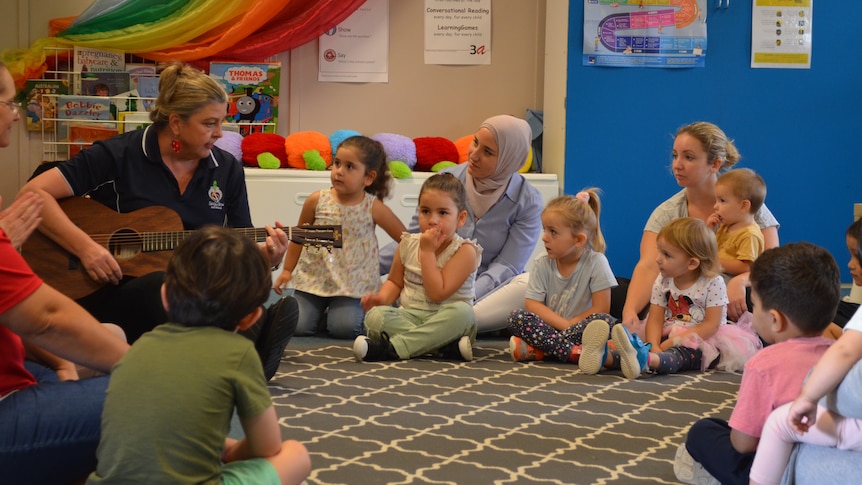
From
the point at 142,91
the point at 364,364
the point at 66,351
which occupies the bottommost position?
the point at 364,364

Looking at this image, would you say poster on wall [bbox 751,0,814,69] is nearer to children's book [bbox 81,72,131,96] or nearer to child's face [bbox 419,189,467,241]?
child's face [bbox 419,189,467,241]

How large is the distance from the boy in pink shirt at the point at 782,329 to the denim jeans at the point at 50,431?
111 centimetres

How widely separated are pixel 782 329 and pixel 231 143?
11.1 feet

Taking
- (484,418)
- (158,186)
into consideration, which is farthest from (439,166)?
(484,418)

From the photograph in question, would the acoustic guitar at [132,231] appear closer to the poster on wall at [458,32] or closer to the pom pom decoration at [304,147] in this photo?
the pom pom decoration at [304,147]

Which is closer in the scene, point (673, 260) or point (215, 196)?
point (215, 196)

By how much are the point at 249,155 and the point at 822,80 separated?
2846 millimetres

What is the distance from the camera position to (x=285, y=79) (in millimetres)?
5094

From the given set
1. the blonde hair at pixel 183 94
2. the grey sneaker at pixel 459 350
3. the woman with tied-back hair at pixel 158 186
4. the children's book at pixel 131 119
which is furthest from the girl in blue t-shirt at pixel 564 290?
the children's book at pixel 131 119

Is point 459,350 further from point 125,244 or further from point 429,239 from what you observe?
point 125,244

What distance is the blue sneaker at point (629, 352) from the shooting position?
3.06 metres

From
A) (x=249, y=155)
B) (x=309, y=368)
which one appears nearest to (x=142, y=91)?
(x=249, y=155)

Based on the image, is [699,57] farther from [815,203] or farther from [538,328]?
[538,328]

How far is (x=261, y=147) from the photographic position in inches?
186
